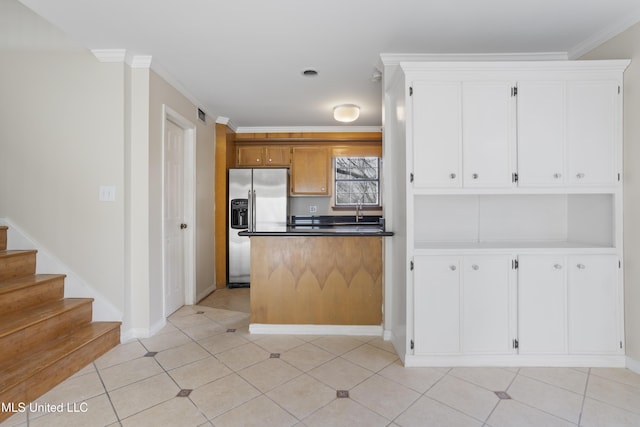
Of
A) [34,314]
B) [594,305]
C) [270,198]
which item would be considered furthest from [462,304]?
[270,198]

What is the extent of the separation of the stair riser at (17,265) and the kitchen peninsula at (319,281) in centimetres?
181

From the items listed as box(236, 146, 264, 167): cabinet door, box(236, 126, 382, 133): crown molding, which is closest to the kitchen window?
box(236, 126, 382, 133): crown molding

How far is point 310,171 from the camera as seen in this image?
5.27 meters

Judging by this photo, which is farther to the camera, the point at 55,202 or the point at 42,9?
the point at 55,202

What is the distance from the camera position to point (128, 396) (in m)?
1.91

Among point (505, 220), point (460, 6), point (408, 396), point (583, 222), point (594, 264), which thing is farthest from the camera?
point (505, 220)

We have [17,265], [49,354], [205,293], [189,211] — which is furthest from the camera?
[205,293]

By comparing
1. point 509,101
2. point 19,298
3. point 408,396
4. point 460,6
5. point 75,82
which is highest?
point 460,6

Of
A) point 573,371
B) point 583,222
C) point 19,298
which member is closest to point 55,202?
point 19,298

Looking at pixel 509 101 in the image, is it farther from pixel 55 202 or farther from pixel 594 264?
pixel 55 202

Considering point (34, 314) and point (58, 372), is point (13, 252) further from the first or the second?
point (58, 372)

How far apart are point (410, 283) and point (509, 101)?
1489 millimetres

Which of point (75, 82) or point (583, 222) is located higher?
Result: point (75, 82)

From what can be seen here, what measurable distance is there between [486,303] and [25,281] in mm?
3477
